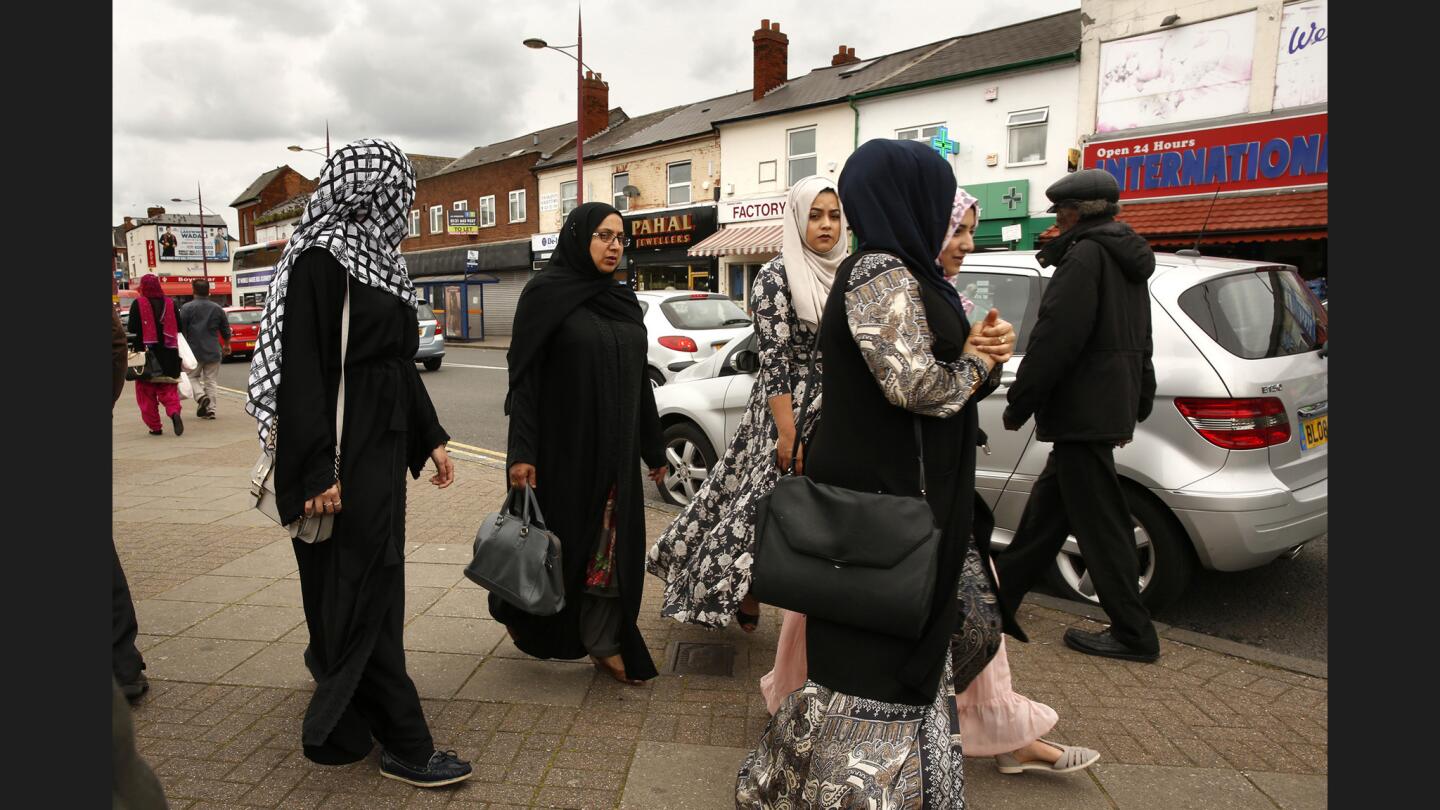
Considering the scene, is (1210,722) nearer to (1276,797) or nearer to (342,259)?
(1276,797)

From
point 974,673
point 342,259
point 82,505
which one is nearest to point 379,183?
point 342,259

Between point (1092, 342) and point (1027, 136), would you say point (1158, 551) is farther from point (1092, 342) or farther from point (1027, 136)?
point (1027, 136)

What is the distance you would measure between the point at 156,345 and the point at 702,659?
921 cm

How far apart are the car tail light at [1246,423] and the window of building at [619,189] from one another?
1093 inches

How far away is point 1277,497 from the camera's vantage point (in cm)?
399

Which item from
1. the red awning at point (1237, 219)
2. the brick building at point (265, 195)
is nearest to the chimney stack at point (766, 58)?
the red awning at point (1237, 219)

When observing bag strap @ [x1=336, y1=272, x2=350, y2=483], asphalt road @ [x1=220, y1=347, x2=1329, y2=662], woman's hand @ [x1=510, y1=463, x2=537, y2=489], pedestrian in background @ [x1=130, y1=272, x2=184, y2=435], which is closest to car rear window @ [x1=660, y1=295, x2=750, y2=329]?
pedestrian in background @ [x1=130, y1=272, x2=184, y2=435]

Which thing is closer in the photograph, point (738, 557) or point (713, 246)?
point (738, 557)

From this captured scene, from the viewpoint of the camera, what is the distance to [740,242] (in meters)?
25.7

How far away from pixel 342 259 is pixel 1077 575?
12.3 ft

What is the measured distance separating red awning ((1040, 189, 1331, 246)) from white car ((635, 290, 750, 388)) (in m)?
7.39

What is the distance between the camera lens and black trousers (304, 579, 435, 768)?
9.20ft

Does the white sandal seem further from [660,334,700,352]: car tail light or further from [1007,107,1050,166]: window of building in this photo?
[1007,107,1050,166]: window of building

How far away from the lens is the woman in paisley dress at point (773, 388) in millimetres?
3627
